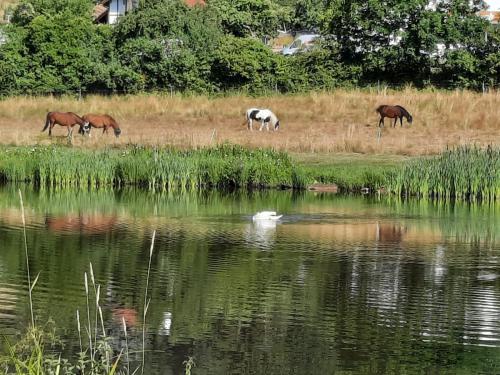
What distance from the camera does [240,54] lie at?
54.7m

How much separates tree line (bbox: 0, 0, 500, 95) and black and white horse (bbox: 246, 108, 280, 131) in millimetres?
10097

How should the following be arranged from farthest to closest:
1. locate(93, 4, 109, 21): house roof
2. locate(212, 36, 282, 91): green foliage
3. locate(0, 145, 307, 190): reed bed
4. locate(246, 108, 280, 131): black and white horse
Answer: locate(93, 4, 109, 21): house roof, locate(212, 36, 282, 91): green foliage, locate(246, 108, 280, 131): black and white horse, locate(0, 145, 307, 190): reed bed

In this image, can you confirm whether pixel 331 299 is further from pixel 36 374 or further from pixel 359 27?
pixel 359 27

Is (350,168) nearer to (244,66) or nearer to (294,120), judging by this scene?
(294,120)

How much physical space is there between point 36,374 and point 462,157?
72.5 feet

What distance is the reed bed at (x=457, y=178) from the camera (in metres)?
28.2

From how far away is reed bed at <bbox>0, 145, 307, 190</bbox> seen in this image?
30.5 m

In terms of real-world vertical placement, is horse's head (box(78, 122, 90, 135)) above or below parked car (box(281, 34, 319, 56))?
below

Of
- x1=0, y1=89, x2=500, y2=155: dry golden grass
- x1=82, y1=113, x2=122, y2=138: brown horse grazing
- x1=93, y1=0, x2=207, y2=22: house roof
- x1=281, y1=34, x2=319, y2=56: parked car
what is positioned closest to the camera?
x1=0, y1=89, x2=500, y2=155: dry golden grass

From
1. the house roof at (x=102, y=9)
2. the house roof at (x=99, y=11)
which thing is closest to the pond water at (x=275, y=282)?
the house roof at (x=102, y=9)

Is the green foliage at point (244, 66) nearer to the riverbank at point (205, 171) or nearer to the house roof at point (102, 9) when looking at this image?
the house roof at point (102, 9)

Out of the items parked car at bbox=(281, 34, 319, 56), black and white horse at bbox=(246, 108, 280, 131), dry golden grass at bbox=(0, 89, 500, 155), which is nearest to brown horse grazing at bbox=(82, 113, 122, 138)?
dry golden grass at bbox=(0, 89, 500, 155)

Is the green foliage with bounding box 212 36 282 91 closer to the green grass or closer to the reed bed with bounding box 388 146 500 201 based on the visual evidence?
the green grass

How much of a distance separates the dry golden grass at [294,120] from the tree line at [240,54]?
4131mm
